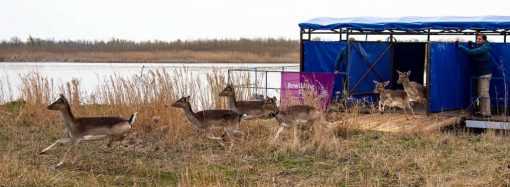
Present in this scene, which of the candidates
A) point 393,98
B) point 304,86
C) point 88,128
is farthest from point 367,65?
point 88,128

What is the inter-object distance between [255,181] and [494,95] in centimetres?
953

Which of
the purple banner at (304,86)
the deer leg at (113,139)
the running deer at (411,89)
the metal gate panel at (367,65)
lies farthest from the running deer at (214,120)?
the running deer at (411,89)

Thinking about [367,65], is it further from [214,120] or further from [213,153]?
[213,153]

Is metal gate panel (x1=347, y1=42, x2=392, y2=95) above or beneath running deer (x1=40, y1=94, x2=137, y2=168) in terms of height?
above

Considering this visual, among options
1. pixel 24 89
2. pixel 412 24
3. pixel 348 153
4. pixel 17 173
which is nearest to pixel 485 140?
pixel 348 153

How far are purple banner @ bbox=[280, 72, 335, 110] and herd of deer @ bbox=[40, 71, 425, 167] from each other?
1.14 m

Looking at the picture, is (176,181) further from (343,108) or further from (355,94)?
(355,94)

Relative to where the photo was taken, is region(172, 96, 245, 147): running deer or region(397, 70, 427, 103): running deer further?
region(397, 70, 427, 103): running deer

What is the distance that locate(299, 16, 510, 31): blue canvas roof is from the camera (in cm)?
1554

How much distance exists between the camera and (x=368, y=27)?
16.8m

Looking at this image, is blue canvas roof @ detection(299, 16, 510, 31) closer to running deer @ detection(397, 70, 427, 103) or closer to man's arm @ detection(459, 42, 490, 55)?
man's arm @ detection(459, 42, 490, 55)

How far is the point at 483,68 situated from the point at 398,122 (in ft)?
8.13

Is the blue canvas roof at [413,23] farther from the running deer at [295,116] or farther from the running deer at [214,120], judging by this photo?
the running deer at [214,120]

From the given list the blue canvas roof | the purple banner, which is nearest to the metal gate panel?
the blue canvas roof
